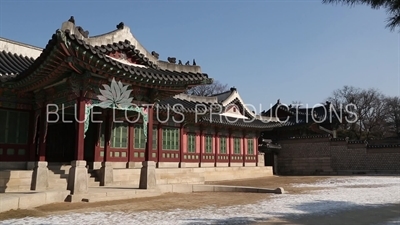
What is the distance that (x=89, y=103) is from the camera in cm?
1237

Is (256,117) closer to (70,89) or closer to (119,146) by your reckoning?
(119,146)

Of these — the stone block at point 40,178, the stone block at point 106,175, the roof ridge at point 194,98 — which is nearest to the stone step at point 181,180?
the stone block at point 106,175

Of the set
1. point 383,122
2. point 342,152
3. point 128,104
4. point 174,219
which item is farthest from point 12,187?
point 383,122

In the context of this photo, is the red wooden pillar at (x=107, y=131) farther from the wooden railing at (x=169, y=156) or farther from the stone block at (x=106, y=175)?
the wooden railing at (x=169, y=156)

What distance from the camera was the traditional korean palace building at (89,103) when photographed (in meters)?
11.6

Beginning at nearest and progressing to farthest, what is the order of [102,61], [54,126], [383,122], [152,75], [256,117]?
[102,61], [152,75], [54,126], [256,117], [383,122]

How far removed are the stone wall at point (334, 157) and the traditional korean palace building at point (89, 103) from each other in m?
17.8

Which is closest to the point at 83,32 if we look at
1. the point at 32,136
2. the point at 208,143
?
the point at 32,136

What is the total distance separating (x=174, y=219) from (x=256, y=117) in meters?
25.6

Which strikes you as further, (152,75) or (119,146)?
(119,146)

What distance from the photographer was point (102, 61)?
37.2 ft

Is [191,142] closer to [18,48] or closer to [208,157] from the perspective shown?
[208,157]

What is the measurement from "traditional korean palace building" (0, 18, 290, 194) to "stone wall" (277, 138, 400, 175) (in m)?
17.8

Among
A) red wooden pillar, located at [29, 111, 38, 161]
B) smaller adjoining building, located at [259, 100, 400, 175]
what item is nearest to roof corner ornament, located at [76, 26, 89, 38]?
red wooden pillar, located at [29, 111, 38, 161]
